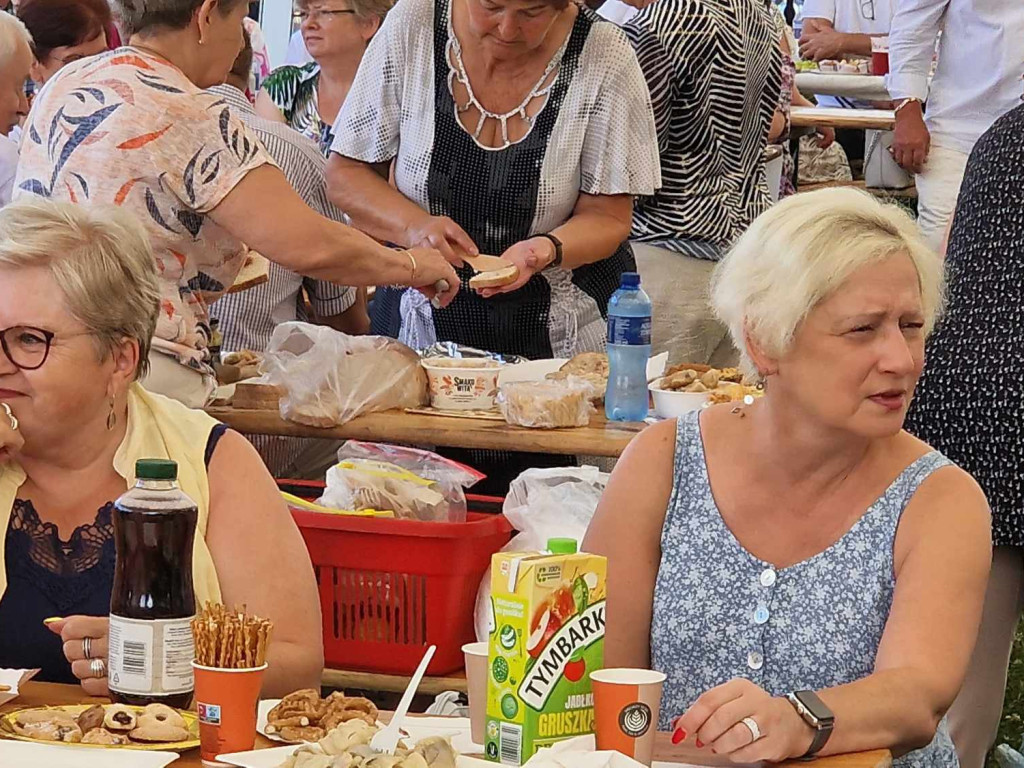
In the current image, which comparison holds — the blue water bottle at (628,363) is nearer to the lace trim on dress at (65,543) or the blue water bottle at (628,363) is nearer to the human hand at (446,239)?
the human hand at (446,239)

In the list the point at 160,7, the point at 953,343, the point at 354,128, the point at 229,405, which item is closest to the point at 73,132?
the point at 160,7

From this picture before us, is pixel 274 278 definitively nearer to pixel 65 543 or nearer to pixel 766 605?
pixel 65 543

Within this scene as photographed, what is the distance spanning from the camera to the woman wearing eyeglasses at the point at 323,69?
4996 millimetres

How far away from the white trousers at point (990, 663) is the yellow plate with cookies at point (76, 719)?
6.21ft

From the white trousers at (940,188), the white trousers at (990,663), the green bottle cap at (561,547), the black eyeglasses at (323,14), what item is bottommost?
the white trousers at (990,663)

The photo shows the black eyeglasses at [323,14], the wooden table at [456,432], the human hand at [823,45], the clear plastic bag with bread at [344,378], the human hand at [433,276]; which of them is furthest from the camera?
the human hand at [823,45]

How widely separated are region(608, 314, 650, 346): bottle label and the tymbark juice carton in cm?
182

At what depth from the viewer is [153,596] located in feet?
6.12

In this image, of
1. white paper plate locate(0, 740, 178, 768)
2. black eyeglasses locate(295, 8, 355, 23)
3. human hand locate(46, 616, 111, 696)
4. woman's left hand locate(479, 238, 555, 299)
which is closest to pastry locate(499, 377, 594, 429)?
woman's left hand locate(479, 238, 555, 299)

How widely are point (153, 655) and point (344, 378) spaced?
5.55ft

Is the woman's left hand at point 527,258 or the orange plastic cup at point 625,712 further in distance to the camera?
the woman's left hand at point 527,258

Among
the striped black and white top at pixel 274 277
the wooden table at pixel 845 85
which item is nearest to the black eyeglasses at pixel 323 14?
the striped black and white top at pixel 274 277

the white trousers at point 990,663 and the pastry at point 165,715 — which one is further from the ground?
the pastry at point 165,715

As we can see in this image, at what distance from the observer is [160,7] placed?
3.12 metres
